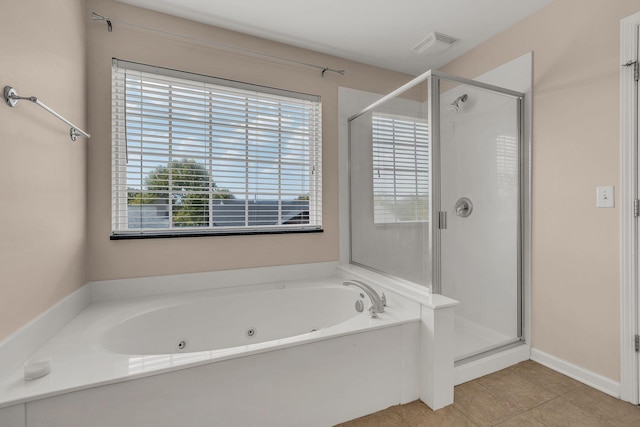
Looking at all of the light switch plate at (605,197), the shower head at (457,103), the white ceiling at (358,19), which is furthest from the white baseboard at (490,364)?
the white ceiling at (358,19)

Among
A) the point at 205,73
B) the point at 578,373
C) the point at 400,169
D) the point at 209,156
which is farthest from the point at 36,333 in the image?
the point at 578,373

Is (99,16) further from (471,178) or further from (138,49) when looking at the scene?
(471,178)

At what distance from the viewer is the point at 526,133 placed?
2135mm

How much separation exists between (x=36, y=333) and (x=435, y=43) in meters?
3.02

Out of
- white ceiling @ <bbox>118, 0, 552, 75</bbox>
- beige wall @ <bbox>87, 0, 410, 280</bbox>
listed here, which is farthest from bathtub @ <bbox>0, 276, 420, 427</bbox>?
white ceiling @ <bbox>118, 0, 552, 75</bbox>

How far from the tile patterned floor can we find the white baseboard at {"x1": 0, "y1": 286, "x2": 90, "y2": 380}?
1.41 m

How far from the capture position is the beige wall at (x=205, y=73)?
1.95 metres

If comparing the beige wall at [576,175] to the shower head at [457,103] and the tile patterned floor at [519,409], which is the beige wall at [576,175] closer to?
the tile patterned floor at [519,409]

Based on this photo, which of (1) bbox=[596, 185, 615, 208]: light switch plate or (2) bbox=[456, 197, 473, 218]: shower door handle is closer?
(1) bbox=[596, 185, 615, 208]: light switch plate

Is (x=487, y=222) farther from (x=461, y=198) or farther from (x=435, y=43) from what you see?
(x=435, y=43)

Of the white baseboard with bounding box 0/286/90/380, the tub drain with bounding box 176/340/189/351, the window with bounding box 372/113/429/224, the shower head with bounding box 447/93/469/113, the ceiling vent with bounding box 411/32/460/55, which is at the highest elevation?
the ceiling vent with bounding box 411/32/460/55

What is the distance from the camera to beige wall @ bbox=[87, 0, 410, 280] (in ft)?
6.41

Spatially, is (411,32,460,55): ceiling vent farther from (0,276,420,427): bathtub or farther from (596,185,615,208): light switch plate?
(0,276,420,427): bathtub

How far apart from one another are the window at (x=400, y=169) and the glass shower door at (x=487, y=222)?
31 cm
